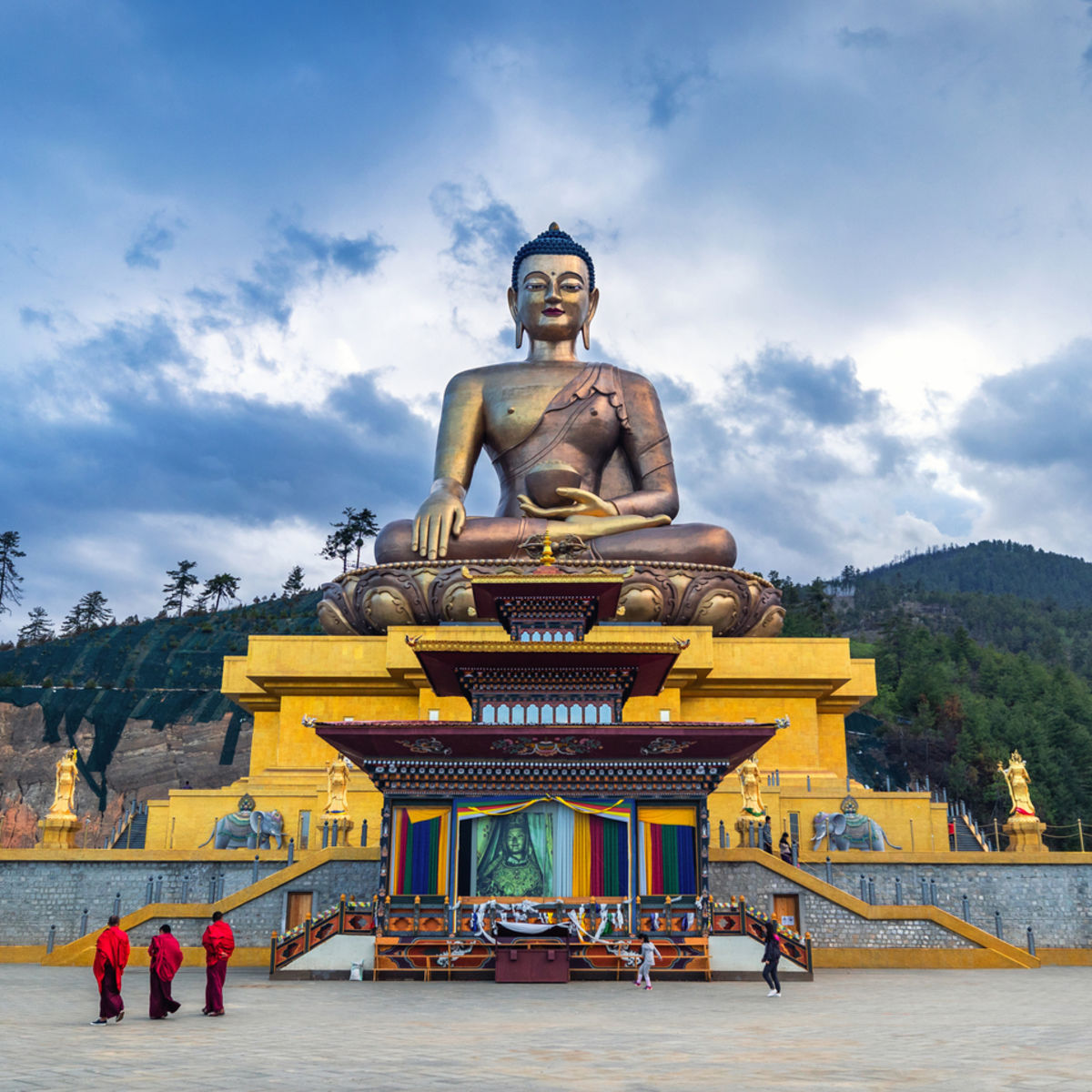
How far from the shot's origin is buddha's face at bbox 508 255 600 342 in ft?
79.1

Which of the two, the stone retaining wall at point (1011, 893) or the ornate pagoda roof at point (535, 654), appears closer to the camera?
the ornate pagoda roof at point (535, 654)

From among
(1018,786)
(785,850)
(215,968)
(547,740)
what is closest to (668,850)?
(547,740)

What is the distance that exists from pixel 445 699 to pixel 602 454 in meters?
6.30

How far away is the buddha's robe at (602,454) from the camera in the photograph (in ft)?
70.3

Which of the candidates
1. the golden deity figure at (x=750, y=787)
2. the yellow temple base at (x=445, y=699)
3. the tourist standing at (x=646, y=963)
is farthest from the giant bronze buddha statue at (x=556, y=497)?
the tourist standing at (x=646, y=963)

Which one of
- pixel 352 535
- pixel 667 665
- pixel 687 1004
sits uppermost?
pixel 352 535

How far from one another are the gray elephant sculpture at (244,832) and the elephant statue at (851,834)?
794cm

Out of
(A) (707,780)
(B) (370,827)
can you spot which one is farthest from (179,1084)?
(B) (370,827)

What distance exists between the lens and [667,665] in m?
15.4

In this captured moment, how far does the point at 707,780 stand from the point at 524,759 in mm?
2085

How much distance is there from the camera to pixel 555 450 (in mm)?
22891

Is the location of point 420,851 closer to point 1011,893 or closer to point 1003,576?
point 1011,893

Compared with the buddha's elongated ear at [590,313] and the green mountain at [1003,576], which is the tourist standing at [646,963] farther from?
the green mountain at [1003,576]

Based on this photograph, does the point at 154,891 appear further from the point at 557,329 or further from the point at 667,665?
the point at 557,329
